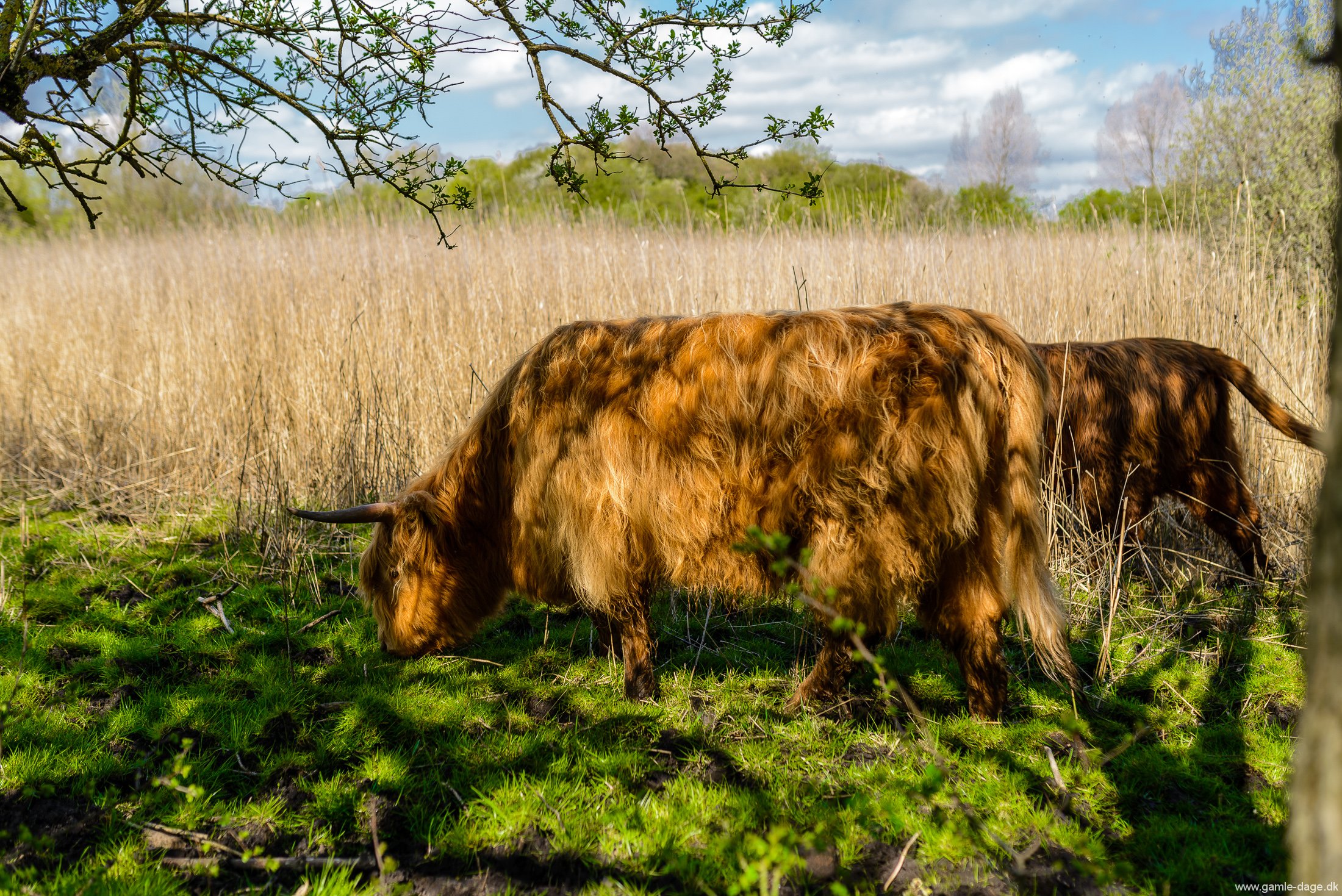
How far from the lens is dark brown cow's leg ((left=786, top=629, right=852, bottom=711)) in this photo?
334 centimetres

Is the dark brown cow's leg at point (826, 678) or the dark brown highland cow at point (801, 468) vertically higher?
the dark brown highland cow at point (801, 468)

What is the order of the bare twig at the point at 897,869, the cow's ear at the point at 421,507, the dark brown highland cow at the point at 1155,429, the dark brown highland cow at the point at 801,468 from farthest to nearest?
the dark brown highland cow at the point at 1155,429
the cow's ear at the point at 421,507
the dark brown highland cow at the point at 801,468
the bare twig at the point at 897,869

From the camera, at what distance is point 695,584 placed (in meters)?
3.24

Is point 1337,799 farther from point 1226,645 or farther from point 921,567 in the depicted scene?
point 1226,645

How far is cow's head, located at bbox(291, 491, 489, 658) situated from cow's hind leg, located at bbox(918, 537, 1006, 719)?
2.09 meters

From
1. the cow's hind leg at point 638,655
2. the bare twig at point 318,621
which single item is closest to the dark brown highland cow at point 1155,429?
the cow's hind leg at point 638,655

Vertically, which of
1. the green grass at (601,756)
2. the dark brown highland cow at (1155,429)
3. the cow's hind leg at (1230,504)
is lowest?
the green grass at (601,756)

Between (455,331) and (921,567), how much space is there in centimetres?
489

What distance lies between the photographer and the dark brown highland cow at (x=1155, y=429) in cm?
417

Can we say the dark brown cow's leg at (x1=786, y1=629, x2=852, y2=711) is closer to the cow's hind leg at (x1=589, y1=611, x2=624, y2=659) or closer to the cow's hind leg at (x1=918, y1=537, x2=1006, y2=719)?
the cow's hind leg at (x1=918, y1=537, x2=1006, y2=719)

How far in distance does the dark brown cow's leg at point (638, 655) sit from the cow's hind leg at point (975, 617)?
45.5 inches

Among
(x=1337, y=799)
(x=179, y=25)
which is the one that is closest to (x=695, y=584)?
(x=1337, y=799)

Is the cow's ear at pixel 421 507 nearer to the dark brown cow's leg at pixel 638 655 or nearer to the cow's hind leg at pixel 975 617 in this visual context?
the dark brown cow's leg at pixel 638 655

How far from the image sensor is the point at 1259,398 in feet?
13.1
